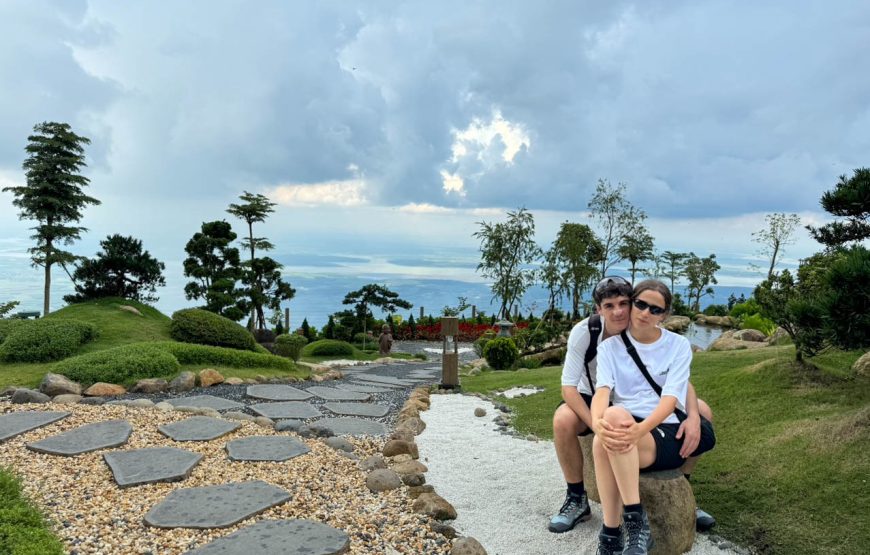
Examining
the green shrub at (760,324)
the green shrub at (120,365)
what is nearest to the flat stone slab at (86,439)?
the green shrub at (120,365)

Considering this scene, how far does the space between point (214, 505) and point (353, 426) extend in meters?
2.31

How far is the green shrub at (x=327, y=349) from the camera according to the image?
16125 millimetres

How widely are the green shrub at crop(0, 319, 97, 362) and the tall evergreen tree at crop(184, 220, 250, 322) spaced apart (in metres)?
5.92

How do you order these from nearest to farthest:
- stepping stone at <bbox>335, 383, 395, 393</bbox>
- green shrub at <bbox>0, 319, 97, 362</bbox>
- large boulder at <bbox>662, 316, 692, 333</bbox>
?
stepping stone at <bbox>335, 383, 395, 393</bbox> < green shrub at <bbox>0, 319, 97, 362</bbox> < large boulder at <bbox>662, 316, 692, 333</bbox>

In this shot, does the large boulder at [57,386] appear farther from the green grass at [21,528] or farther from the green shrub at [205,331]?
the green grass at [21,528]

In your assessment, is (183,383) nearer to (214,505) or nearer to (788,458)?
(214,505)

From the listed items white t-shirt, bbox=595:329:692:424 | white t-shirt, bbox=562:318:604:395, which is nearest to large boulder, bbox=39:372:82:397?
white t-shirt, bbox=562:318:604:395

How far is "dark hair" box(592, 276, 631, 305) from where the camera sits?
9.86ft

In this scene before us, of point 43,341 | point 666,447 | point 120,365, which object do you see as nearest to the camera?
point 666,447

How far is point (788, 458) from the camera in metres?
3.80

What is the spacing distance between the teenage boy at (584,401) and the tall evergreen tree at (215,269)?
13.3m

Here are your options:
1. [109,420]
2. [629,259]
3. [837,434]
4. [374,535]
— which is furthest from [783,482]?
[629,259]

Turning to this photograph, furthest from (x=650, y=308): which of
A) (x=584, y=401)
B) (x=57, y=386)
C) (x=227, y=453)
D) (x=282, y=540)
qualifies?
(x=57, y=386)

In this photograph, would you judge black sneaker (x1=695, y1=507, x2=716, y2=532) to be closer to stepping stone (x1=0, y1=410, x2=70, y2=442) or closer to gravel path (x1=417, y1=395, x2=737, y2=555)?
gravel path (x1=417, y1=395, x2=737, y2=555)
